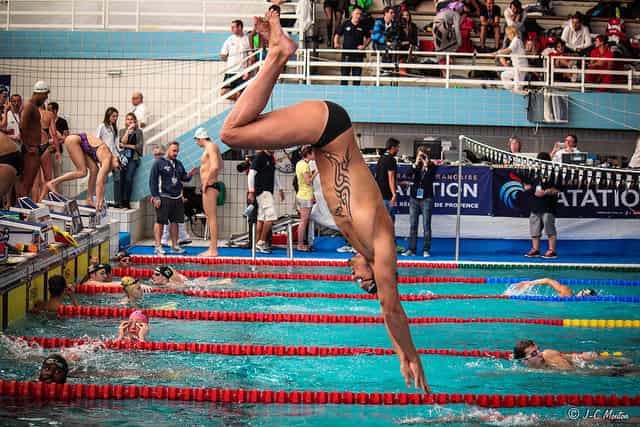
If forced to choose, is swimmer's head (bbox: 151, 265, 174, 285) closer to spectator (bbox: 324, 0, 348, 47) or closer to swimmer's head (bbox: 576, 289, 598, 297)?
swimmer's head (bbox: 576, 289, 598, 297)

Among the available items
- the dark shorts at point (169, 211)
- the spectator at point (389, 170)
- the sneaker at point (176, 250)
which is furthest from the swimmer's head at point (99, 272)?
the spectator at point (389, 170)

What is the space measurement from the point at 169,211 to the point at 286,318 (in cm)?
459

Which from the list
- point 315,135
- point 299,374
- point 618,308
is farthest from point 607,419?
point 618,308

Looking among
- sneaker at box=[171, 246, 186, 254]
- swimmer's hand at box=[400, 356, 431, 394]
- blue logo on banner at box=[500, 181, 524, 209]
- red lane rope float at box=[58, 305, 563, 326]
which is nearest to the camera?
swimmer's hand at box=[400, 356, 431, 394]

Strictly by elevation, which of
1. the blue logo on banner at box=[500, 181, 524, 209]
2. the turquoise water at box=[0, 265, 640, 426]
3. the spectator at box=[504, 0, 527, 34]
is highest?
the spectator at box=[504, 0, 527, 34]

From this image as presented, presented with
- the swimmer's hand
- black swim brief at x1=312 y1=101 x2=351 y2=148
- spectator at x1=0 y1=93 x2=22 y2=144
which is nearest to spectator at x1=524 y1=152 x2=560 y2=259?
spectator at x1=0 y1=93 x2=22 y2=144

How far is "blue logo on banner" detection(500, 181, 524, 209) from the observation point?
50.7 ft

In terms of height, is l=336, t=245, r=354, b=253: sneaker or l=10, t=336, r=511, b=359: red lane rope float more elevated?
l=336, t=245, r=354, b=253: sneaker

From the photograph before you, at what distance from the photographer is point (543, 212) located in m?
15.2

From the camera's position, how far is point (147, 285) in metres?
12.3

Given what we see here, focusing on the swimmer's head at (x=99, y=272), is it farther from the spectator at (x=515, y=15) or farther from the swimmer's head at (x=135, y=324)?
the spectator at (x=515, y=15)

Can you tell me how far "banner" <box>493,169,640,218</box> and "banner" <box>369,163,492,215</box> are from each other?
0.52 feet

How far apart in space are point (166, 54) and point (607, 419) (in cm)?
1282

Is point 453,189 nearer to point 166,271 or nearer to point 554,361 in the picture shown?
point 166,271
